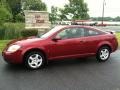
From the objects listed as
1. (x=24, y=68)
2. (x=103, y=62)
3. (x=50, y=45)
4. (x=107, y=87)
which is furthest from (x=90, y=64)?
(x=107, y=87)

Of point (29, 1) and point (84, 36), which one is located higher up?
point (29, 1)

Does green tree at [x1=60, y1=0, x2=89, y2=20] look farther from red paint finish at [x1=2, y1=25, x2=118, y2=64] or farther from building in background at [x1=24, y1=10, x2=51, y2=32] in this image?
red paint finish at [x1=2, y1=25, x2=118, y2=64]

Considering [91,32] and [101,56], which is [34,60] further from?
[101,56]

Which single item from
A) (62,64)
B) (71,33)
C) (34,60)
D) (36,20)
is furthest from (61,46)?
(36,20)

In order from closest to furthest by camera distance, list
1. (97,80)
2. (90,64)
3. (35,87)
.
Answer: (35,87), (97,80), (90,64)

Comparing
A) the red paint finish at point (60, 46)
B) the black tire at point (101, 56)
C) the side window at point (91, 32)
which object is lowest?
the black tire at point (101, 56)

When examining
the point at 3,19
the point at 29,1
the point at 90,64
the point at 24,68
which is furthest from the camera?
the point at 29,1

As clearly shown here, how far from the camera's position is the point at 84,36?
32.0ft

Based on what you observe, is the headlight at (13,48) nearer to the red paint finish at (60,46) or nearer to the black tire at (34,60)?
the red paint finish at (60,46)

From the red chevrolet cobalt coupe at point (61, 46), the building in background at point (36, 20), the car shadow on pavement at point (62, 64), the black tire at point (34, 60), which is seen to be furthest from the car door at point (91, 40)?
the building in background at point (36, 20)

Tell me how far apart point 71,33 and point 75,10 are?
44.9 metres

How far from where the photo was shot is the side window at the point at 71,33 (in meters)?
9.31

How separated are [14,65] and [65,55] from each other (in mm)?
1777

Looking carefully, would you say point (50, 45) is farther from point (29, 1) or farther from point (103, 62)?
point (29, 1)
